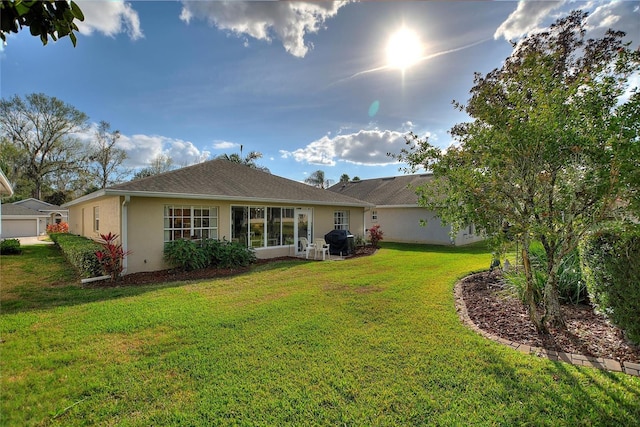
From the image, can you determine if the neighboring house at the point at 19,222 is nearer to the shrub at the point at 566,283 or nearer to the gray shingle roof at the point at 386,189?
the gray shingle roof at the point at 386,189

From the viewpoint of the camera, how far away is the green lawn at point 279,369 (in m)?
2.65

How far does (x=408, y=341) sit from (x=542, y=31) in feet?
36.8

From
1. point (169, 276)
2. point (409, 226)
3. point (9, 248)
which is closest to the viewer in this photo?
point (169, 276)

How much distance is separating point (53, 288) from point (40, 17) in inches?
331

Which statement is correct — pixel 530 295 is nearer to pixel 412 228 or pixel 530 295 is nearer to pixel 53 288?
pixel 53 288

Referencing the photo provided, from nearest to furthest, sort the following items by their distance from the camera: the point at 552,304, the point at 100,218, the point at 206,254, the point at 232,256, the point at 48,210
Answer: the point at 552,304, the point at 206,254, the point at 232,256, the point at 100,218, the point at 48,210

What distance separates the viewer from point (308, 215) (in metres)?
13.9

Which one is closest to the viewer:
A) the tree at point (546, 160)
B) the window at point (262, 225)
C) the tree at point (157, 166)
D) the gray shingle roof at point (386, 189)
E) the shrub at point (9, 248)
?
the tree at point (546, 160)

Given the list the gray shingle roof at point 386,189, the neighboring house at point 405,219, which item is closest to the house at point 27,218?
the gray shingle roof at point 386,189

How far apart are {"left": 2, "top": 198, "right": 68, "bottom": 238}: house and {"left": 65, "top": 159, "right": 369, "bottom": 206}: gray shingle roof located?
22.8 metres

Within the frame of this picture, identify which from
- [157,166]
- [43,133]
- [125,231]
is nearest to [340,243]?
[125,231]

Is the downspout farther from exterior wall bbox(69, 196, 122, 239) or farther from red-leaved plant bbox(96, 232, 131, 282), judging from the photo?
red-leaved plant bbox(96, 232, 131, 282)

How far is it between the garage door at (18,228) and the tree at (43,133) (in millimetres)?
10827

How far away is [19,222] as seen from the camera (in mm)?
27438
